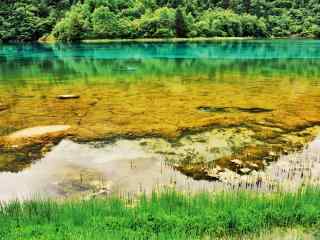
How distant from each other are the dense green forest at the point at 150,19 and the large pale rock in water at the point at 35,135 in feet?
271

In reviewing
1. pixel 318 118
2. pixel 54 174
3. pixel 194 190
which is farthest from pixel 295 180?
pixel 318 118

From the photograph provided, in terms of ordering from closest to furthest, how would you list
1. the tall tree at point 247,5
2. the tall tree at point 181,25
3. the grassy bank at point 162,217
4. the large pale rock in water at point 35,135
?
the grassy bank at point 162,217 → the large pale rock in water at point 35,135 → the tall tree at point 181,25 → the tall tree at point 247,5

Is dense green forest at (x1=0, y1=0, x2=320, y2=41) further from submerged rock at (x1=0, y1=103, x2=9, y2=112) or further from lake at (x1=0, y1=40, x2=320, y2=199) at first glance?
submerged rock at (x1=0, y1=103, x2=9, y2=112)

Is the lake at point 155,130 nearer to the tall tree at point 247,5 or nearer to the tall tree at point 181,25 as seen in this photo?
the tall tree at point 181,25

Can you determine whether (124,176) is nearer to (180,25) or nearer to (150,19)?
(180,25)

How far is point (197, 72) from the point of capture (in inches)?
1329

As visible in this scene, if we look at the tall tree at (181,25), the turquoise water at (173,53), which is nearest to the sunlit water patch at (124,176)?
the turquoise water at (173,53)

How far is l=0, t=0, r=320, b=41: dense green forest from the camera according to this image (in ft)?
324

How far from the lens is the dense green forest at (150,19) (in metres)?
98.7

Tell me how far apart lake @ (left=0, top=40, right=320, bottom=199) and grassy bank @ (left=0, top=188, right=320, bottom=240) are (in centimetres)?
200

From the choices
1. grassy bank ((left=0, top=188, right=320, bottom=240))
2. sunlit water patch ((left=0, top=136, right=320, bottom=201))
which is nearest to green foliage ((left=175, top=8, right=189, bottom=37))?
sunlit water patch ((left=0, top=136, right=320, bottom=201))

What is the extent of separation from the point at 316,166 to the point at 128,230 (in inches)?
262

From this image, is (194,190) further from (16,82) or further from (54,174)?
(16,82)

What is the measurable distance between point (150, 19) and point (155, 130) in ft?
289
